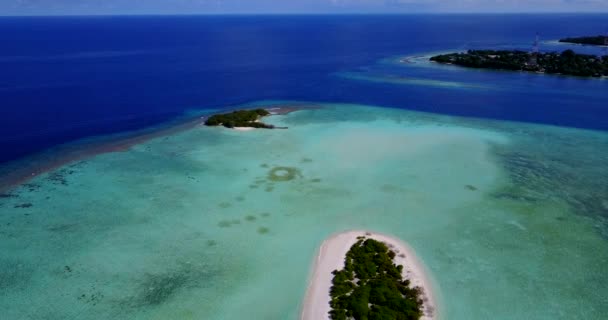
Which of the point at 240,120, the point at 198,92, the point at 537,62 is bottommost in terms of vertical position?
the point at 240,120

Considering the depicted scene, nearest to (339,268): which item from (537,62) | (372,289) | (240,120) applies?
(372,289)

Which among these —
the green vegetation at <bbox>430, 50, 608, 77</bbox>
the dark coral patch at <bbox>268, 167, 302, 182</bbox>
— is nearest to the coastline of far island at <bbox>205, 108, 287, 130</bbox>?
the dark coral patch at <bbox>268, 167, 302, 182</bbox>

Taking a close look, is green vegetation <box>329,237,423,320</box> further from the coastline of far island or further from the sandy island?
the coastline of far island

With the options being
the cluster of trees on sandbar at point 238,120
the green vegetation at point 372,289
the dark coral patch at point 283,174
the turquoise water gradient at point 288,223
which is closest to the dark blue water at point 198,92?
the cluster of trees on sandbar at point 238,120

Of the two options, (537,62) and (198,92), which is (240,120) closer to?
(198,92)

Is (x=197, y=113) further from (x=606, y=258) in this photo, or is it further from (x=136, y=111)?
(x=606, y=258)
